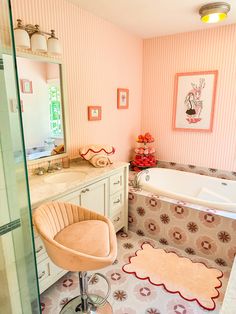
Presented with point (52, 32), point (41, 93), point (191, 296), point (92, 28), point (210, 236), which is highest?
point (92, 28)

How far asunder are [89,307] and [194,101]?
8.66 ft

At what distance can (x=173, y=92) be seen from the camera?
3154mm

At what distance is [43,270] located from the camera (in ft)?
5.36

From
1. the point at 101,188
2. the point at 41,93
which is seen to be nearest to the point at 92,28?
the point at 41,93

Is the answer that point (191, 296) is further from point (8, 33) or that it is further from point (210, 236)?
point (8, 33)

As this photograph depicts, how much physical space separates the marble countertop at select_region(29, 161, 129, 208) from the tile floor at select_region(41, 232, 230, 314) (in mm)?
827

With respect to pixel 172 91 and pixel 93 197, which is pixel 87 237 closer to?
pixel 93 197

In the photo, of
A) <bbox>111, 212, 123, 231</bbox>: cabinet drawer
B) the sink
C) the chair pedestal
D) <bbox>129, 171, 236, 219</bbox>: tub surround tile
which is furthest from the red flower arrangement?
the chair pedestal

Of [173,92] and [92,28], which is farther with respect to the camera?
[173,92]

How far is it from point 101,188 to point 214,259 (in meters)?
1.30

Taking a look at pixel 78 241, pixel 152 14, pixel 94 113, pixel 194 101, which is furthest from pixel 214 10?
pixel 78 241

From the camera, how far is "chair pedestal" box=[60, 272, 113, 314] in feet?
5.10

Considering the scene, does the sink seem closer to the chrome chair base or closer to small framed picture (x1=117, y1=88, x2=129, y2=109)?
the chrome chair base

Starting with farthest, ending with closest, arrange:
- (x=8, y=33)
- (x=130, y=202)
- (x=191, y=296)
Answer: (x=130, y=202) → (x=191, y=296) → (x=8, y=33)
